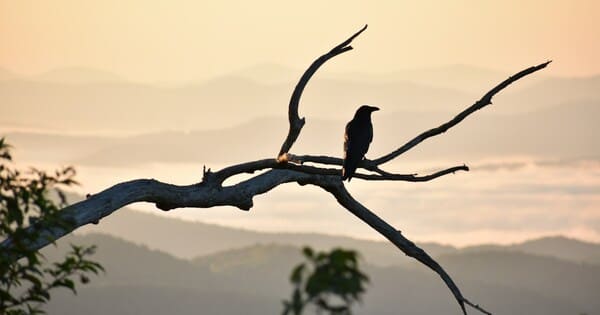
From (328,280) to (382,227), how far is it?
163ft

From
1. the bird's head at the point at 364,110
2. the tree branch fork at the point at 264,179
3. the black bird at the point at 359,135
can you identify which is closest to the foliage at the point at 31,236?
the tree branch fork at the point at 264,179

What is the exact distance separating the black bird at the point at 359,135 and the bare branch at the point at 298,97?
140 centimetres

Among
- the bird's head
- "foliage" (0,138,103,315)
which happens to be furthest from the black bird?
"foliage" (0,138,103,315)

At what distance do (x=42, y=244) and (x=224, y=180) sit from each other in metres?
3.46

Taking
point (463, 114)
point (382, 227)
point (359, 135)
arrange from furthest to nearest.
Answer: point (359, 135)
point (382, 227)
point (463, 114)

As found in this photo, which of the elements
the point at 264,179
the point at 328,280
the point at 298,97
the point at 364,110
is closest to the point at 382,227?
the point at 264,179

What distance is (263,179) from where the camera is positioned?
17.8 meters

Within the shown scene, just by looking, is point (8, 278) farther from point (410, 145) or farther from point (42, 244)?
point (410, 145)

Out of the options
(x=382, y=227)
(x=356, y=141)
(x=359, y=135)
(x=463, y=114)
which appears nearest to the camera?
(x=463, y=114)

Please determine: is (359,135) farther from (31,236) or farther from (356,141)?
(31,236)

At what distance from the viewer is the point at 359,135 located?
2155cm

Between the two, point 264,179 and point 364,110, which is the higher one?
point 364,110

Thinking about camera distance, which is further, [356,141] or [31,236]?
[356,141]

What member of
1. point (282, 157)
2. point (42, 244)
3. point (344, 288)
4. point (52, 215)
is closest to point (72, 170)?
point (52, 215)
